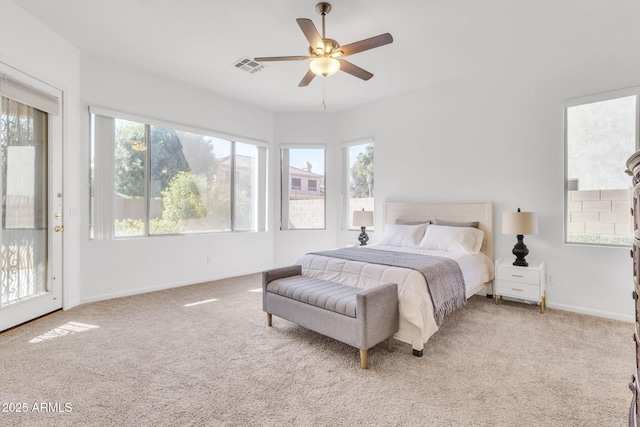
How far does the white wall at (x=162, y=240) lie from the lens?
383 centimetres

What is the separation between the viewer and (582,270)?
3430 millimetres

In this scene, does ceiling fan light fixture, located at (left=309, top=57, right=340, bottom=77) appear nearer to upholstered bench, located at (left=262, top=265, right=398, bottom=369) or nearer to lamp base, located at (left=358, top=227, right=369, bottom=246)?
upholstered bench, located at (left=262, top=265, right=398, bottom=369)

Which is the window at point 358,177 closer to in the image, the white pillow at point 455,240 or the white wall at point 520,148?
the white wall at point 520,148

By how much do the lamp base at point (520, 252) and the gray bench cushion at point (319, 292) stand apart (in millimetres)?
2167

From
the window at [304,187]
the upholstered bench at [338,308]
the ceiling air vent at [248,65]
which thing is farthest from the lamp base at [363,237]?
the ceiling air vent at [248,65]

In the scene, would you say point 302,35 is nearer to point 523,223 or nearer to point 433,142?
point 433,142

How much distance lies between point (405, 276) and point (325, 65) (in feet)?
6.33

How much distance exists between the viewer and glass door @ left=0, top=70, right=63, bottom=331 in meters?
2.91

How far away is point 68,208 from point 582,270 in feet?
19.3

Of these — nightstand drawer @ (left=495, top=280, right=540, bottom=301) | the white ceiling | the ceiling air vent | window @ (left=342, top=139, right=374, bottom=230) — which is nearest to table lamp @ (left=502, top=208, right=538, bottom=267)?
nightstand drawer @ (left=495, top=280, right=540, bottom=301)

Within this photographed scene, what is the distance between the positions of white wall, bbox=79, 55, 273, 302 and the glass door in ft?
1.25

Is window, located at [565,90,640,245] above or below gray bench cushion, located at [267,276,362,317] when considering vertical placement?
above

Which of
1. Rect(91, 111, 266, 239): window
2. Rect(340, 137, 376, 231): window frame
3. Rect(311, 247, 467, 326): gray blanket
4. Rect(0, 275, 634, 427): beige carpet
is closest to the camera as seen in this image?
Rect(0, 275, 634, 427): beige carpet

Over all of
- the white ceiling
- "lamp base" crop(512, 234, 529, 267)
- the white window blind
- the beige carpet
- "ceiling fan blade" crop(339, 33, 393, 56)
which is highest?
the white ceiling
